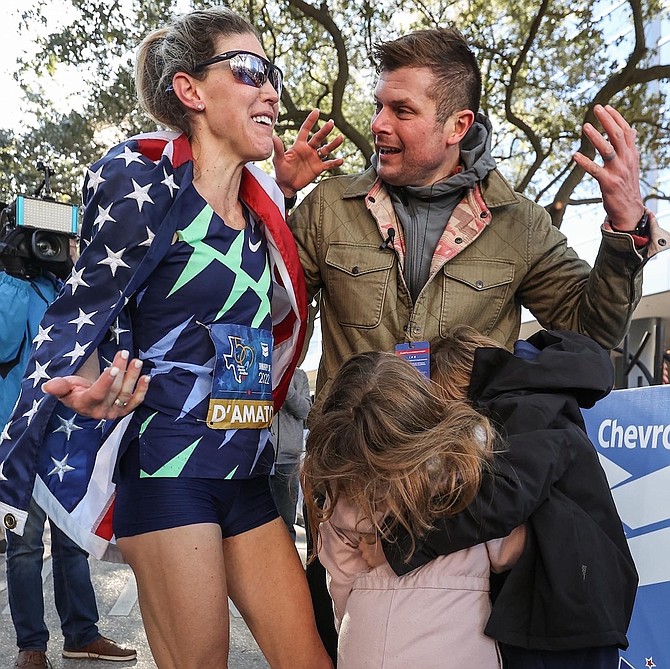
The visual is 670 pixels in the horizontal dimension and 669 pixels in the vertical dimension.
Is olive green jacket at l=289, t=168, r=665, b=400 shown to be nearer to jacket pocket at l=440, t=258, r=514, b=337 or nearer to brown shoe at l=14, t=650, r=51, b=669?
jacket pocket at l=440, t=258, r=514, b=337

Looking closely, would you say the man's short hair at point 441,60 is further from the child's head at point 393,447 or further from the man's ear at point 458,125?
the child's head at point 393,447

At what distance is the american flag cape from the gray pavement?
7.31ft

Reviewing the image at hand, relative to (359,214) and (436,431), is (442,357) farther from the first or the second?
(359,214)

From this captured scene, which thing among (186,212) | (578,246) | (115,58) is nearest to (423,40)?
(186,212)

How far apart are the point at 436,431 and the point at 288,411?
150 inches

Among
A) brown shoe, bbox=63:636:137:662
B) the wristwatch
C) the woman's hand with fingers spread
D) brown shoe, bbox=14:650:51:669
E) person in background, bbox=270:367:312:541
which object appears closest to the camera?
the woman's hand with fingers spread

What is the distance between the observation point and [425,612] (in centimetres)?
204

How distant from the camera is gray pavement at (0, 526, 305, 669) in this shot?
4.32 metres

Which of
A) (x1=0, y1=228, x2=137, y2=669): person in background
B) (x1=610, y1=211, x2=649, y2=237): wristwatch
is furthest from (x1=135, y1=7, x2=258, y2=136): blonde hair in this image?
(x1=0, y1=228, x2=137, y2=669): person in background

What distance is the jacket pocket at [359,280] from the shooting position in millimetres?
2652

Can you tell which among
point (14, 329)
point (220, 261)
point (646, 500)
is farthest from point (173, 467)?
point (14, 329)

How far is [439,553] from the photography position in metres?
2.06

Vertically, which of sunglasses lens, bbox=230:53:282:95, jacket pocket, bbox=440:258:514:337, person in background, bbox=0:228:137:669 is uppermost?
sunglasses lens, bbox=230:53:282:95

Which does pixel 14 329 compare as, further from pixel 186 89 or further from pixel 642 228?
pixel 642 228
